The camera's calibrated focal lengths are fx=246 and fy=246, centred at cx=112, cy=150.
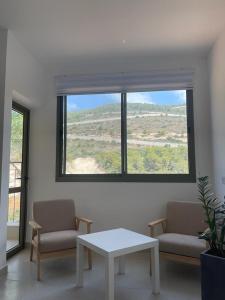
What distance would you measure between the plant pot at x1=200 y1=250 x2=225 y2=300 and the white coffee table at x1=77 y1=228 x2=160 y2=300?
503 millimetres

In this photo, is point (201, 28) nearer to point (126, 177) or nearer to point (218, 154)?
point (218, 154)

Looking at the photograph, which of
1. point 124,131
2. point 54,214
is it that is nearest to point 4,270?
point 54,214

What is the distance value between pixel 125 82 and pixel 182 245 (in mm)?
2374

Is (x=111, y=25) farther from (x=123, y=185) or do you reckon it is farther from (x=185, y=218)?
(x=185, y=218)

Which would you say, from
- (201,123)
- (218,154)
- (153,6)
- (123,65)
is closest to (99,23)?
(153,6)

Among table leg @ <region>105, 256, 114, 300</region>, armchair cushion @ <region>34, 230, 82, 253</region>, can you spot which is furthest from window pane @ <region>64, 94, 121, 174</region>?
table leg @ <region>105, 256, 114, 300</region>

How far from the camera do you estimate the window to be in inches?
145

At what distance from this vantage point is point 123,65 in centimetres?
379

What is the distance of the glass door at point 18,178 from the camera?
3.46 m

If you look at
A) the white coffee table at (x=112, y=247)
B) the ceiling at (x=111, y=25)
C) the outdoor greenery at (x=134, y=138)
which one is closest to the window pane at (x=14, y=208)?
the outdoor greenery at (x=134, y=138)

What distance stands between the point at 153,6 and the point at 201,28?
761 mm

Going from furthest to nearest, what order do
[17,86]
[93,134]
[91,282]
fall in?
[93,134], [17,86], [91,282]

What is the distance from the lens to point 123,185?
367cm

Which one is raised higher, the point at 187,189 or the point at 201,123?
the point at 201,123
